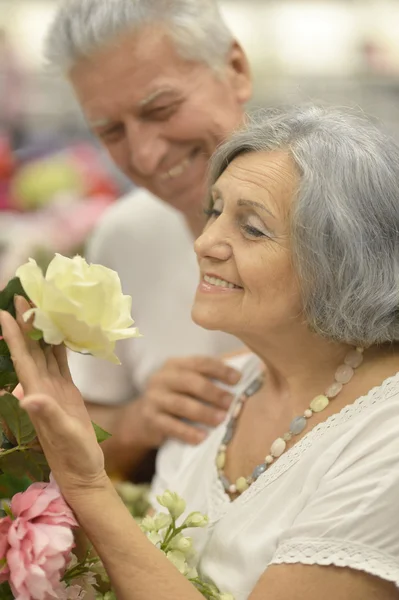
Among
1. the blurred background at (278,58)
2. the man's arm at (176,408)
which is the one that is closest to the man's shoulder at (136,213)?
the man's arm at (176,408)

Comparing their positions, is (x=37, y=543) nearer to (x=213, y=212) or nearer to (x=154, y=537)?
Result: (x=154, y=537)

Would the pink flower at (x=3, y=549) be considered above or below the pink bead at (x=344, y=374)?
below

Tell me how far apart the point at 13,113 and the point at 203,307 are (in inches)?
108

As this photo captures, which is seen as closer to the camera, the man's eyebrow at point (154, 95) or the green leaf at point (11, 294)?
the green leaf at point (11, 294)

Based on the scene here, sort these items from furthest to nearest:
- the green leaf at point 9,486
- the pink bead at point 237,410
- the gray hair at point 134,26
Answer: the gray hair at point 134,26
the pink bead at point 237,410
the green leaf at point 9,486

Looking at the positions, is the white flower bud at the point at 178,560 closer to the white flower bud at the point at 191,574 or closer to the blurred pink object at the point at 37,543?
the white flower bud at the point at 191,574

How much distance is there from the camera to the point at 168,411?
190 centimetres

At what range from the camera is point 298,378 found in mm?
1521

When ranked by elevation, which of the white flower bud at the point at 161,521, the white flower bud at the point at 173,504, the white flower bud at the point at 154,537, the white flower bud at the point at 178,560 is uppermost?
the white flower bud at the point at 173,504

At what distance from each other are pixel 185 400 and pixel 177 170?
529 millimetres

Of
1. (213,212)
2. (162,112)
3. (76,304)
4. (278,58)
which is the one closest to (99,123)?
(162,112)

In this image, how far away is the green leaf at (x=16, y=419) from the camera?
3.70ft

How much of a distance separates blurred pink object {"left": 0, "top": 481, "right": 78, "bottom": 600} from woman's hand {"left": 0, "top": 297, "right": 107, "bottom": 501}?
0.04 meters

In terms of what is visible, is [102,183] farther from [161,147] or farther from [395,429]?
[395,429]
